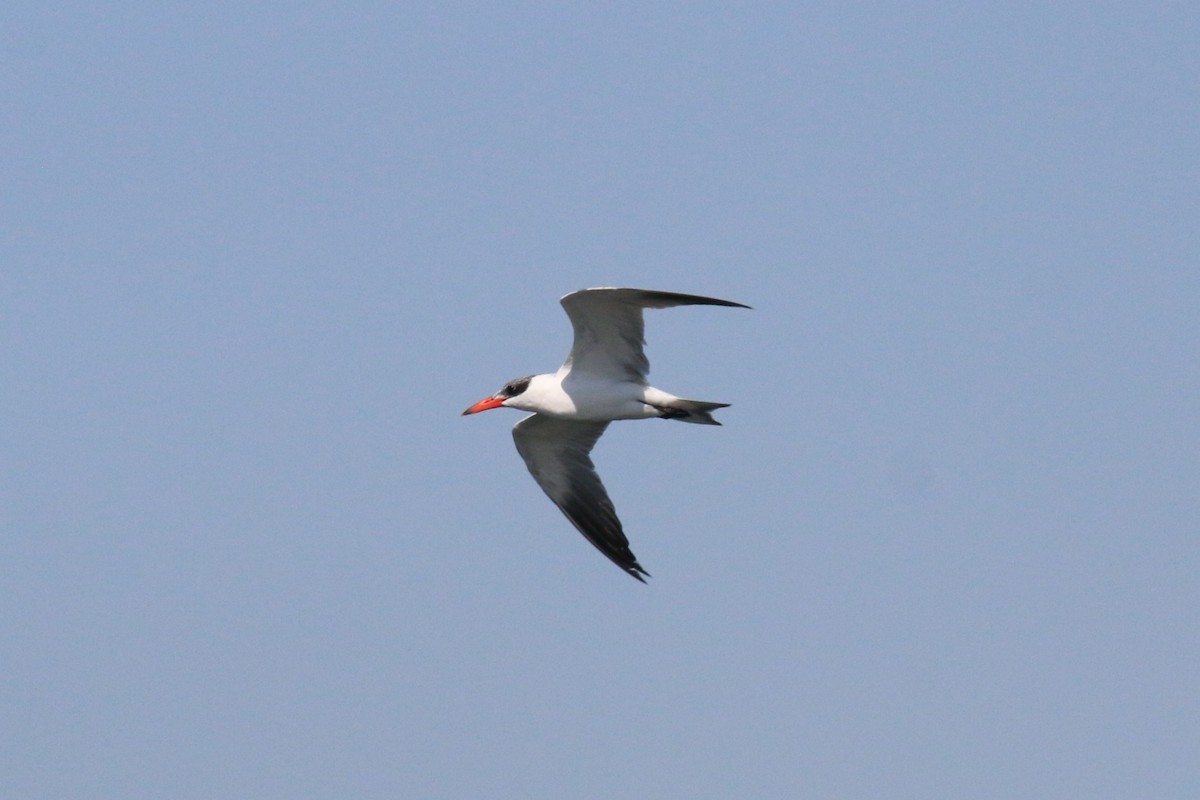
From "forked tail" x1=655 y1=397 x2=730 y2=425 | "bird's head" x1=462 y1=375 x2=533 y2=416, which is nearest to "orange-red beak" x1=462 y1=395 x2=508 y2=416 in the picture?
"bird's head" x1=462 y1=375 x2=533 y2=416

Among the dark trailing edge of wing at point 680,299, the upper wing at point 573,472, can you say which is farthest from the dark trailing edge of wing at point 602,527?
the dark trailing edge of wing at point 680,299

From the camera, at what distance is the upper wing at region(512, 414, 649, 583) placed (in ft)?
79.4

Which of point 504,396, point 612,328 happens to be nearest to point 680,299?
point 612,328

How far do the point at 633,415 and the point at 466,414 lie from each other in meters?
2.44

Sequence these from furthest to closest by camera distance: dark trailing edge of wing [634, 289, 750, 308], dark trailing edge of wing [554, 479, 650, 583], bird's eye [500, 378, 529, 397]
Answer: dark trailing edge of wing [554, 479, 650, 583] → bird's eye [500, 378, 529, 397] → dark trailing edge of wing [634, 289, 750, 308]

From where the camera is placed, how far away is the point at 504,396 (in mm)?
23141

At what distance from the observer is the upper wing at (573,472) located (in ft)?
79.4

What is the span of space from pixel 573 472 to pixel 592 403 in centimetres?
246

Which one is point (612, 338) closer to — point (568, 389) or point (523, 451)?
point (568, 389)

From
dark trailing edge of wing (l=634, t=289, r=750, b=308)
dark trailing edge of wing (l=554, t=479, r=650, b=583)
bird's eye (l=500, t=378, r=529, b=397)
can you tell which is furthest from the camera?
dark trailing edge of wing (l=554, t=479, r=650, b=583)

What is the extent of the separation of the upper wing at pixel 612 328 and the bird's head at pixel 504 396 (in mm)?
806

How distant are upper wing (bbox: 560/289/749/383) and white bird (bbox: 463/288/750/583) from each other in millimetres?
13

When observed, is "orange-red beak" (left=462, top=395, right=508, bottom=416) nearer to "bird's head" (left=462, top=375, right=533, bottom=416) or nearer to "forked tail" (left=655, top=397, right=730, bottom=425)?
"bird's head" (left=462, top=375, right=533, bottom=416)

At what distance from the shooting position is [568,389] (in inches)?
881
